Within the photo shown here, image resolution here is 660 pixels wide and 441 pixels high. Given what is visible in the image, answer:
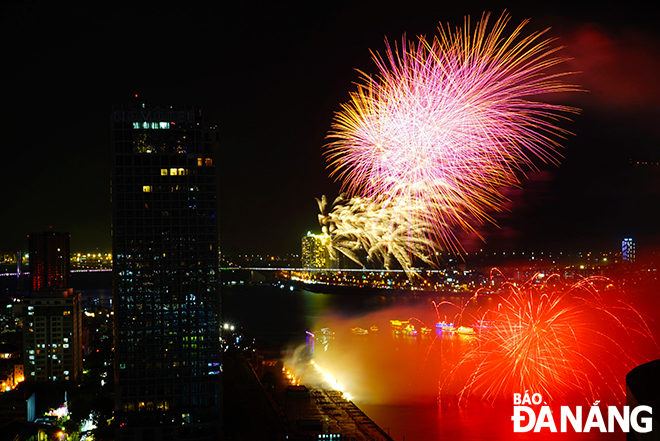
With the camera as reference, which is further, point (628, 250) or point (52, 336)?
point (628, 250)

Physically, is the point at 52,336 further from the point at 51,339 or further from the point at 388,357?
the point at 388,357

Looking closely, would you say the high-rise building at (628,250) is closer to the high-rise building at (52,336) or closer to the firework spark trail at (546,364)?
the firework spark trail at (546,364)

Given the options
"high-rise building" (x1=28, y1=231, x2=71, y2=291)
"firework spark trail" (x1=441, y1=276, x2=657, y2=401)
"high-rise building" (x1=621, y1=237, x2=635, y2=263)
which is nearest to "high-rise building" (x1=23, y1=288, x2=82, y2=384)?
"firework spark trail" (x1=441, y1=276, x2=657, y2=401)

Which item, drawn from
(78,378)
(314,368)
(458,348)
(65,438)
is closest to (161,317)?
(65,438)

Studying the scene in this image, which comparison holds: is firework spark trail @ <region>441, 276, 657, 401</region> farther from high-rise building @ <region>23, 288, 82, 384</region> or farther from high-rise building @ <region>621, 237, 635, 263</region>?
high-rise building @ <region>621, 237, 635, 263</region>

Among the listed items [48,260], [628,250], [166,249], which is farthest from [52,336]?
[628,250]

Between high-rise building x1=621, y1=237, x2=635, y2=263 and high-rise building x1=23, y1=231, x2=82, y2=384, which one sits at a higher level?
high-rise building x1=621, y1=237, x2=635, y2=263
